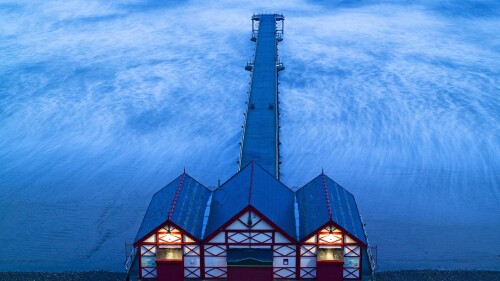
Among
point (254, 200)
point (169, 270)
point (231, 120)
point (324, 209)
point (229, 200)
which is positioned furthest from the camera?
point (231, 120)

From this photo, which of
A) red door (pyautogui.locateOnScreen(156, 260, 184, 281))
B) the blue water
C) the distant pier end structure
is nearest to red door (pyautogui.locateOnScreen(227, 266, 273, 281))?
the distant pier end structure

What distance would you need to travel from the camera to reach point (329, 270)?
2250 cm

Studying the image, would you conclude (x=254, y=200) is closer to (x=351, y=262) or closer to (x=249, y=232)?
(x=249, y=232)

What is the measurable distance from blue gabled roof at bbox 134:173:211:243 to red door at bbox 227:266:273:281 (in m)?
1.86

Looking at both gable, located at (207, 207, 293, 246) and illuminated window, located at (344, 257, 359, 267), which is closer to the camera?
gable, located at (207, 207, 293, 246)

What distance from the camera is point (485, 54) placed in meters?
57.8

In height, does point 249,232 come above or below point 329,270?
above

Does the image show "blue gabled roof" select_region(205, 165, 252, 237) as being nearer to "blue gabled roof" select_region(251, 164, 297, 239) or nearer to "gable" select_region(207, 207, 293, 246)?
"gable" select_region(207, 207, 293, 246)

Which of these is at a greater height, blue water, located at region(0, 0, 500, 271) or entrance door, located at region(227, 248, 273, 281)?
entrance door, located at region(227, 248, 273, 281)

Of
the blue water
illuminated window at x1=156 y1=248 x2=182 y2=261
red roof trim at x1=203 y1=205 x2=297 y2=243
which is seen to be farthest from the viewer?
the blue water

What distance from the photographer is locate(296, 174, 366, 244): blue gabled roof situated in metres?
22.4

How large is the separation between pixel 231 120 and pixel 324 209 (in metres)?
21.3

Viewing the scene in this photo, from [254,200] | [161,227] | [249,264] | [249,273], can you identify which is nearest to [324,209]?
[254,200]

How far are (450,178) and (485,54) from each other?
27568mm
